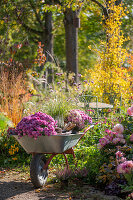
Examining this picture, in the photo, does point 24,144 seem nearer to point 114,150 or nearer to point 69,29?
point 114,150

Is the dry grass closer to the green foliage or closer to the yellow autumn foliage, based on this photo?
the green foliage

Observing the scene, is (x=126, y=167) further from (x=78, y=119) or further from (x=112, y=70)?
(x=112, y=70)

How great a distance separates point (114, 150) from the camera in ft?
13.1

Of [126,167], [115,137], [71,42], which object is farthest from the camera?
[71,42]

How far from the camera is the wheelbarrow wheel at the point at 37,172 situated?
393 cm

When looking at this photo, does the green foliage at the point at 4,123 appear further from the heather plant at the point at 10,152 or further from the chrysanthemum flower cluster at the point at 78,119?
the chrysanthemum flower cluster at the point at 78,119

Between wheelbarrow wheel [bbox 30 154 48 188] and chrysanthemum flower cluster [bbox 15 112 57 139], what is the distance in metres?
Answer: 0.35

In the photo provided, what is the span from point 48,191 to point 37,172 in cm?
28

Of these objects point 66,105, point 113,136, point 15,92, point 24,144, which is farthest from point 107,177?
point 15,92

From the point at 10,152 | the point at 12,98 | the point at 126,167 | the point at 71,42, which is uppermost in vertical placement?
the point at 71,42

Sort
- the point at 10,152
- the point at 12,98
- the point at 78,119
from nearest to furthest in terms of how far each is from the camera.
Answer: the point at 78,119 < the point at 10,152 < the point at 12,98

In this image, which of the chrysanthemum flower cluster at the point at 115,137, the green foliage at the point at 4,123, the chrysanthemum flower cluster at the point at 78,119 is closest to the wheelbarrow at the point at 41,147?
the chrysanthemum flower cluster at the point at 115,137

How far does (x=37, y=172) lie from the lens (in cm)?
395

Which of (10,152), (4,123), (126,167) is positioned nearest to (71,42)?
(4,123)
